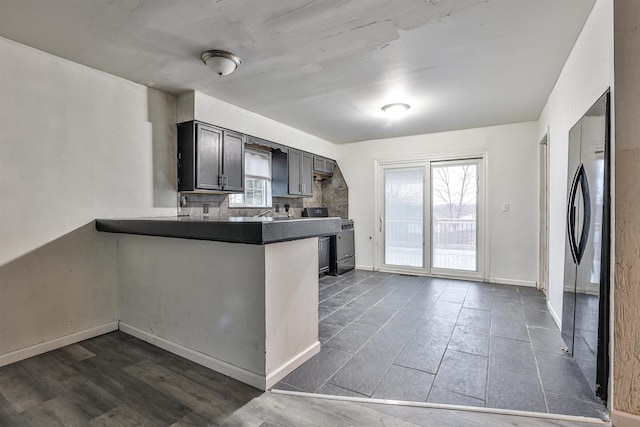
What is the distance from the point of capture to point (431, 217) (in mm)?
5258

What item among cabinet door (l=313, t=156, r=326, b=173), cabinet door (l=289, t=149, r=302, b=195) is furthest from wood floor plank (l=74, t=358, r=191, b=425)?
cabinet door (l=313, t=156, r=326, b=173)

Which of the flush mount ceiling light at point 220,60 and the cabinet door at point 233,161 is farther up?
the flush mount ceiling light at point 220,60

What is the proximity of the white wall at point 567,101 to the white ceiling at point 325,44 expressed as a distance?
133 mm

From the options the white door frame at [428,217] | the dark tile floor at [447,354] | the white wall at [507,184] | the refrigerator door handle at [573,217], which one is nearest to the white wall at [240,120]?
the white door frame at [428,217]

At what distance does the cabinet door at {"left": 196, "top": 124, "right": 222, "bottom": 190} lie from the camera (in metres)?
3.38

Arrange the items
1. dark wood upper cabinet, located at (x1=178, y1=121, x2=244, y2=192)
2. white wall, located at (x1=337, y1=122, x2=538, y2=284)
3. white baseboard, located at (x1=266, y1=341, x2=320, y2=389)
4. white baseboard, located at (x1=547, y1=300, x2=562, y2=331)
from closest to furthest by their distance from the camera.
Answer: white baseboard, located at (x1=266, y1=341, x2=320, y2=389)
white baseboard, located at (x1=547, y1=300, x2=562, y2=331)
dark wood upper cabinet, located at (x1=178, y1=121, x2=244, y2=192)
white wall, located at (x1=337, y1=122, x2=538, y2=284)

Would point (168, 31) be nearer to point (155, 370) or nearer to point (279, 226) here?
point (279, 226)

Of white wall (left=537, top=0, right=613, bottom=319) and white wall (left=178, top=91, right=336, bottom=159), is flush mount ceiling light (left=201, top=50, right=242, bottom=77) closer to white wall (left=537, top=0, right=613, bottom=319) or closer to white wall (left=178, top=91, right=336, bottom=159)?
white wall (left=178, top=91, right=336, bottom=159)

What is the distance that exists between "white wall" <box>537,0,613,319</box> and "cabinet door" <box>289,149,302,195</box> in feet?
10.6

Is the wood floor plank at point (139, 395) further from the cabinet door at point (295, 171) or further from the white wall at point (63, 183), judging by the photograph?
the cabinet door at point (295, 171)

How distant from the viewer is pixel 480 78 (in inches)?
120

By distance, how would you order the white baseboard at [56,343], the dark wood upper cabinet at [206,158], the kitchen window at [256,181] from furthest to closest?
the kitchen window at [256,181] → the dark wood upper cabinet at [206,158] → the white baseboard at [56,343]

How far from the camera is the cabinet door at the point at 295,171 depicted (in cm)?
482

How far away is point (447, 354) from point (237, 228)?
188 cm
